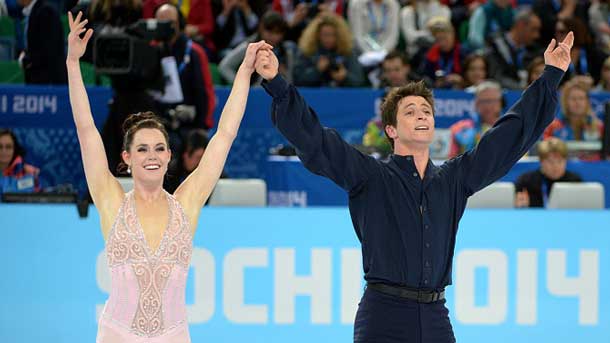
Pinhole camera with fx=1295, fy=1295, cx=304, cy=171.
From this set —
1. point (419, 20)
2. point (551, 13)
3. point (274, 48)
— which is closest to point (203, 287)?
Result: point (274, 48)

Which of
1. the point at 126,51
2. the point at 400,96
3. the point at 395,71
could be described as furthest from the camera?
the point at 395,71

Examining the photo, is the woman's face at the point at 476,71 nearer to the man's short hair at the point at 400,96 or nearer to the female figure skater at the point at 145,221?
the man's short hair at the point at 400,96

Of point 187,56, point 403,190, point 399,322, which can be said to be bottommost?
point 399,322

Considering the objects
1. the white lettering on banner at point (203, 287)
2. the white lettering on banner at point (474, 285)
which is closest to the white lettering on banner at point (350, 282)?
the white lettering on banner at point (474, 285)

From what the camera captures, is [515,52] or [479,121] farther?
[515,52]

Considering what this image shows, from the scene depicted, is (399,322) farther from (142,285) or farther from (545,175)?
(545,175)

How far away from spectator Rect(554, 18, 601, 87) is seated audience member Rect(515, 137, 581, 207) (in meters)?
3.23

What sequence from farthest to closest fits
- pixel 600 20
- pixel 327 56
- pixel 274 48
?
pixel 600 20 < pixel 327 56 < pixel 274 48

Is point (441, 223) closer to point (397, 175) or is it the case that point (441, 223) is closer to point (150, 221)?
point (397, 175)

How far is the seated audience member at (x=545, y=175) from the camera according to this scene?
28.2 feet

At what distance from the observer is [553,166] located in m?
8.67

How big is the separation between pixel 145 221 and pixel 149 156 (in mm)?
253

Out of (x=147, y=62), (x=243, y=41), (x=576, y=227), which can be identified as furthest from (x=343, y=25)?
(x=576, y=227)

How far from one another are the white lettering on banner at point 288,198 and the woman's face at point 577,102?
2.26m
